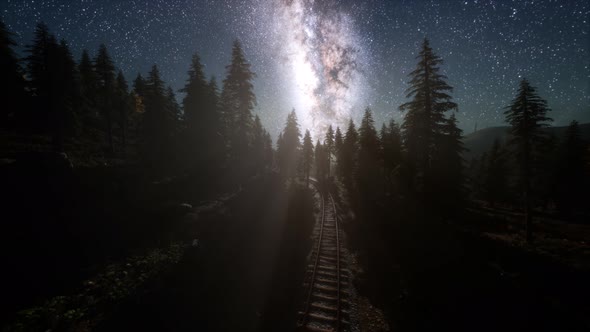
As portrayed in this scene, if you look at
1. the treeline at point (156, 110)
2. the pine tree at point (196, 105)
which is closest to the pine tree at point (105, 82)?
the treeline at point (156, 110)

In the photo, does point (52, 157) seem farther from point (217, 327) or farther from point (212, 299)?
point (217, 327)

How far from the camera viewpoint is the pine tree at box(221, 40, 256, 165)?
2689cm

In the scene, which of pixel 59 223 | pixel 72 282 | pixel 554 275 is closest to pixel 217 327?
pixel 72 282

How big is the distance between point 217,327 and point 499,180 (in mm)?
56938

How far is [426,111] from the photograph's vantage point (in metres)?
19.2

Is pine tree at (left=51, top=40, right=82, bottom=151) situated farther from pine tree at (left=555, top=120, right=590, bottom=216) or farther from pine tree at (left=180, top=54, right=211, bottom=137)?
pine tree at (left=555, top=120, right=590, bottom=216)

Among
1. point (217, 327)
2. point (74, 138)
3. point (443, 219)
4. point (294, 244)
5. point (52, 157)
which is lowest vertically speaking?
point (217, 327)

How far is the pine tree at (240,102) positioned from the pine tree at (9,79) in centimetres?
2381

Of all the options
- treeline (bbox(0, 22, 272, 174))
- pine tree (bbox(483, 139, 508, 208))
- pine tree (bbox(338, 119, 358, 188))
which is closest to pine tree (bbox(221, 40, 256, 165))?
treeline (bbox(0, 22, 272, 174))

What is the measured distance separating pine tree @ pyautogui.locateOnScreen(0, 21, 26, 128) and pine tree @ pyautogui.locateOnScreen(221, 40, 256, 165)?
2381 cm

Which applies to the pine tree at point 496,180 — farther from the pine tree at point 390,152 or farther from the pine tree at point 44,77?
the pine tree at point 44,77

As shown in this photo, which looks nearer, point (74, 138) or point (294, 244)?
point (294, 244)

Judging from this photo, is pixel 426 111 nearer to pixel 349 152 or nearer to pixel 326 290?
pixel 326 290

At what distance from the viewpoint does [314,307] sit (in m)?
9.09
